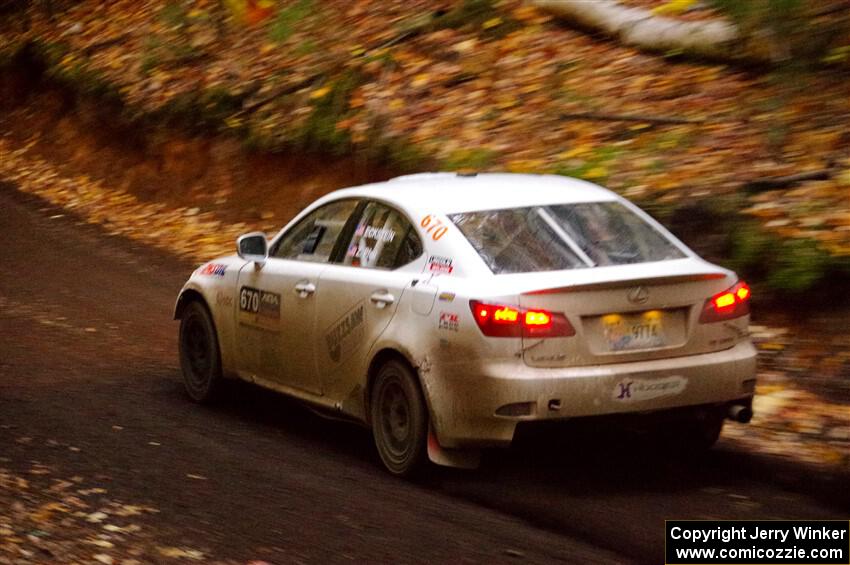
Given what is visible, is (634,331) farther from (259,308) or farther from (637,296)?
(259,308)

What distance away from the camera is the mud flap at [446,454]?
7.12 m

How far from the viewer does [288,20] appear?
19.5 meters

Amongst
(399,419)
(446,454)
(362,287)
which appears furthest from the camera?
(362,287)

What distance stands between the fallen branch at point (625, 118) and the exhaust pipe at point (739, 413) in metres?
5.87

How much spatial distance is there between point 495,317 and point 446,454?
0.84 m

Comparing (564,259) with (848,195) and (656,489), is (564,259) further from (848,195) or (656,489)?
(848,195)

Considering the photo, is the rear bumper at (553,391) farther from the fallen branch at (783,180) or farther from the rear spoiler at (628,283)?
the fallen branch at (783,180)

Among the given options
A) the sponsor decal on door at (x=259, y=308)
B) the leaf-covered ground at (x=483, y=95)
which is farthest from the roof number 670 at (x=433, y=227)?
the leaf-covered ground at (x=483, y=95)

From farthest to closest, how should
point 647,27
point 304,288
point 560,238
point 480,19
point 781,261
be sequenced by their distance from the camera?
point 480,19 → point 647,27 → point 781,261 → point 304,288 → point 560,238

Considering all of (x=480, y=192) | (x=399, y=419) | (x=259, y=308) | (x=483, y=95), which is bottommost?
(x=399, y=419)

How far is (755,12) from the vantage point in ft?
37.8

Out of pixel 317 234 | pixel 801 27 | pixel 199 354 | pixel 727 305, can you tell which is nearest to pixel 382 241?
pixel 317 234

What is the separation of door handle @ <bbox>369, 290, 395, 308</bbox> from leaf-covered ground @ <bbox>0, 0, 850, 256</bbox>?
351 cm

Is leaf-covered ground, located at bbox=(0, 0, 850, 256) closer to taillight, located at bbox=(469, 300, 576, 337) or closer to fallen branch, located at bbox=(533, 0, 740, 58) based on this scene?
fallen branch, located at bbox=(533, 0, 740, 58)
